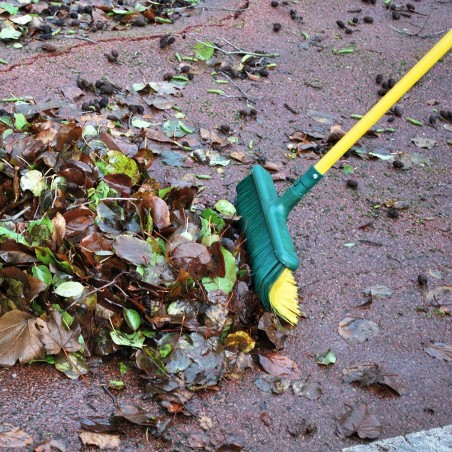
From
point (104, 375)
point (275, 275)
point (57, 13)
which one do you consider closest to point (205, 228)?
point (275, 275)

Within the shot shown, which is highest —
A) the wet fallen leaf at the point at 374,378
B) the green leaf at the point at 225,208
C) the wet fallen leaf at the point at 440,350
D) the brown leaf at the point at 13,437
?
the brown leaf at the point at 13,437

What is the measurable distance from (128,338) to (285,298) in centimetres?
64

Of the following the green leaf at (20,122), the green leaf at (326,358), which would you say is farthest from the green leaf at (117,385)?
the green leaf at (20,122)

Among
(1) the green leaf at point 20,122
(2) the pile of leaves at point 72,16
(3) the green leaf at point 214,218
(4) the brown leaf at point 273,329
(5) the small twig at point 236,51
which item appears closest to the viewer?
(4) the brown leaf at point 273,329

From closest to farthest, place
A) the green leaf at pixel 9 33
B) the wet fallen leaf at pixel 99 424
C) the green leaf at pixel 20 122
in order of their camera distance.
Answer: the wet fallen leaf at pixel 99 424 → the green leaf at pixel 20 122 → the green leaf at pixel 9 33

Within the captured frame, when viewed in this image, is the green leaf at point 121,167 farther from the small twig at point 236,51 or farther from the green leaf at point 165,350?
the small twig at point 236,51

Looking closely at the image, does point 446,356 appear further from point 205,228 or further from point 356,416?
point 205,228

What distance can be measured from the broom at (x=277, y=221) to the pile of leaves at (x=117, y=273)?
7cm

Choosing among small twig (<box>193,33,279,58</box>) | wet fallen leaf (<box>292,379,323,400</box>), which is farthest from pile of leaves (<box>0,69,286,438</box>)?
small twig (<box>193,33,279,58</box>)

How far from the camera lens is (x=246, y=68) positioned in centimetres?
463

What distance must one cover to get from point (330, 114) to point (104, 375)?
242 cm

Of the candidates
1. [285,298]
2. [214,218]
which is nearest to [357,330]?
[285,298]

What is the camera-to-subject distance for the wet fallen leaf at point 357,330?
2.88m

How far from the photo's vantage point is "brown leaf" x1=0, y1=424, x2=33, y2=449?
2.15m
